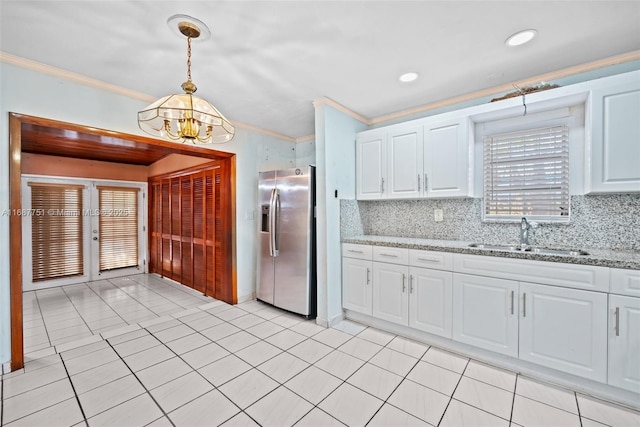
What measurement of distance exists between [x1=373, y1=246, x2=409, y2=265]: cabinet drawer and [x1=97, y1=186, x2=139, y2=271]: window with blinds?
507 centimetres

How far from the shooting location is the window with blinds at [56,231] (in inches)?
172

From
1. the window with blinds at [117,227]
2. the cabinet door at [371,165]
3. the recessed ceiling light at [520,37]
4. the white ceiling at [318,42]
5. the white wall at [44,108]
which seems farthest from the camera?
the window with blinds at [117,227]

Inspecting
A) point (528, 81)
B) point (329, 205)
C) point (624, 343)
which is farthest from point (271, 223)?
point (624, 343)

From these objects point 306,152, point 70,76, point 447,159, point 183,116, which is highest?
point 70,76

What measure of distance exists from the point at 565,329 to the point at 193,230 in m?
4.52

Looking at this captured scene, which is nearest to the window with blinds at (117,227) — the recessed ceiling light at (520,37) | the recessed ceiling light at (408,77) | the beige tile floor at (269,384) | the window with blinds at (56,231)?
the window with blinds at (56,231)

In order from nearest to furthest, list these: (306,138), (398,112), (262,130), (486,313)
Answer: (486,313) < (398,112) < (262,130) < (306,138)

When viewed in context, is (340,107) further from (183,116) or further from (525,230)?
(525,230)

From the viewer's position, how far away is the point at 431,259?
8.03 feet

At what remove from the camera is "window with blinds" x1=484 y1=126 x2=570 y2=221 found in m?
2.35

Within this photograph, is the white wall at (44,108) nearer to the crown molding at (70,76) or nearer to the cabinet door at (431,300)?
the crown molding at (70,76)

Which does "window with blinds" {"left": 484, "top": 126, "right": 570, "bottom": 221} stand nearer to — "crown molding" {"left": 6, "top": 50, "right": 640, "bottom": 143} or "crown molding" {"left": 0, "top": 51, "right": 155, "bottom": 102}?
"crown molding" {"left": 6, "top": 50, "right": 640, "bottom": 143}

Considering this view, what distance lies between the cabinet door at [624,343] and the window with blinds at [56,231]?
22.4 ft

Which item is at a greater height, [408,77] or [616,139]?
[408,77]
